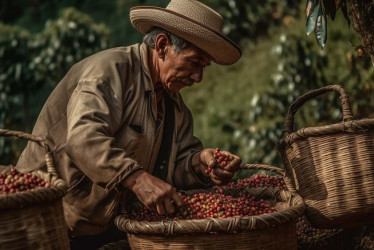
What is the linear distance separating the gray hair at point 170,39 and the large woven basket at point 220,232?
89 centimetres

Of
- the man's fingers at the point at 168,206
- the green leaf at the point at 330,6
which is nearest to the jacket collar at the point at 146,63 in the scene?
the man's fingers at the point at 168,206

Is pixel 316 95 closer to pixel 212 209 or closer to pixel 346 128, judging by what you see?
pixel 346 128

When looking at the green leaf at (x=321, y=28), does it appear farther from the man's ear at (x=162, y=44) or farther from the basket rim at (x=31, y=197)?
the basket rim at (x=31, y=197)

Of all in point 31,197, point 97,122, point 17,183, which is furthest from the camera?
point 97,122

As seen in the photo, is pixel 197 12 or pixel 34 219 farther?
pixel 197 12

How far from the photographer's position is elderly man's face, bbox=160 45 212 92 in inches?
115

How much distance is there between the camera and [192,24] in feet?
9.26

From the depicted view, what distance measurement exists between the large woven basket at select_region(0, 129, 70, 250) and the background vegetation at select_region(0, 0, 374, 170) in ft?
9.48

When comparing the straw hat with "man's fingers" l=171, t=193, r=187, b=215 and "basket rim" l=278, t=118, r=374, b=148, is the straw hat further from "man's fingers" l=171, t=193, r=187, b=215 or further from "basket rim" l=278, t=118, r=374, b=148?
"man's fingers" l=171, t=193, r=187, b=215

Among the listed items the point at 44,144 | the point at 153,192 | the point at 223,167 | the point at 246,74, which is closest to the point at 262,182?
the point at 223,167

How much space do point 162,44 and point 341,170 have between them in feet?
3.43

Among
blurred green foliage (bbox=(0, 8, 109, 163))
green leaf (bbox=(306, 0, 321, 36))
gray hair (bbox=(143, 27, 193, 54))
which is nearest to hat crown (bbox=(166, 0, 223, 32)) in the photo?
gray hair (bbox=(143, 27, 193, 54))

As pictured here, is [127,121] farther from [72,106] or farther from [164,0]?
[164,0]

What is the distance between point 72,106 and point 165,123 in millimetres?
707
